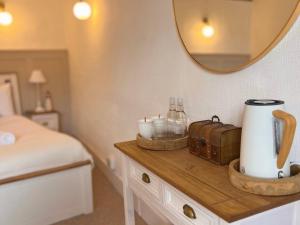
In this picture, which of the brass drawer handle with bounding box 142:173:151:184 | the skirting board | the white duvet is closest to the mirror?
the brass drawer handle with bounding box 142:173:151:184

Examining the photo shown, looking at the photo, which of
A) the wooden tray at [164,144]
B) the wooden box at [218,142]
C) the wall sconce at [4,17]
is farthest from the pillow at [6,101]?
the wooden box at [218,142]

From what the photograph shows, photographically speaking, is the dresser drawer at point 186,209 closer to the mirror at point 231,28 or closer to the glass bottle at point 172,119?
the glass bottle at point 172,119

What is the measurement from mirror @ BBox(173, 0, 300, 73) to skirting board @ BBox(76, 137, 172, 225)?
2.91ft

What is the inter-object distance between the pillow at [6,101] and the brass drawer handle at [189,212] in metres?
3.30

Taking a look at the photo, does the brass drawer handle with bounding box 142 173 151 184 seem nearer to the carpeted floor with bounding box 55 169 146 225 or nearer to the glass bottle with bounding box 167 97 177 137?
the glass bottle with bounding box 167 97 177 137

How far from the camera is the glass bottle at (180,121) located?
1.61 m

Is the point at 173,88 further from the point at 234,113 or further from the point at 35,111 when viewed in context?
the point at 35,111

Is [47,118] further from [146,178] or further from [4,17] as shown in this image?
[146,178]

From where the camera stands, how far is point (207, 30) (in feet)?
5.00

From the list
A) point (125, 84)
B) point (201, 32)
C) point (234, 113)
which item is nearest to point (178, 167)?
point (234, 113)

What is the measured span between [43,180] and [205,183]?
166cm

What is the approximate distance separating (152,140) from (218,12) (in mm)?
712

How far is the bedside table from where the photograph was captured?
13.4 feet

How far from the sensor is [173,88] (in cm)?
190
